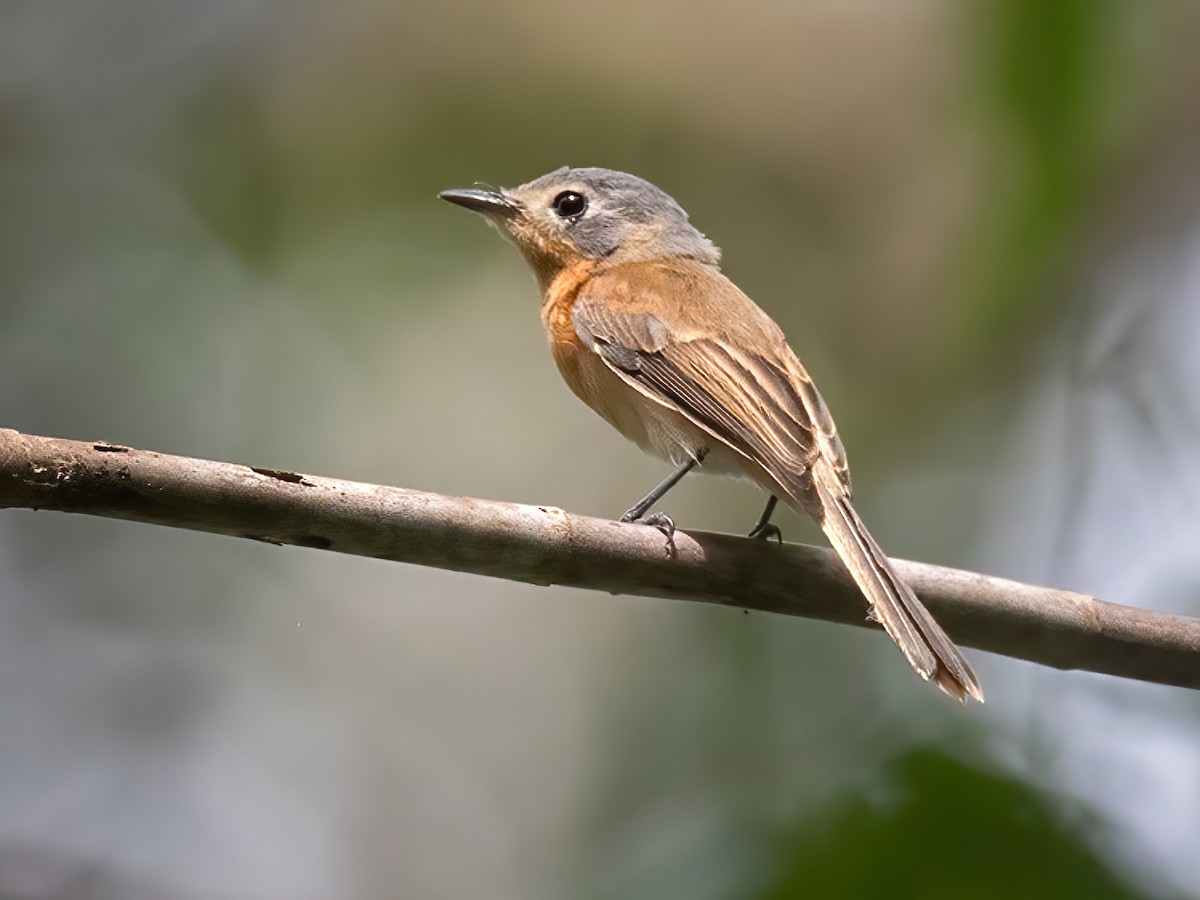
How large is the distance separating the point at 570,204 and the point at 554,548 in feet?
6.68

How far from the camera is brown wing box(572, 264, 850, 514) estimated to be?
299 centimetres

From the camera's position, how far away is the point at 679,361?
10.5 feet

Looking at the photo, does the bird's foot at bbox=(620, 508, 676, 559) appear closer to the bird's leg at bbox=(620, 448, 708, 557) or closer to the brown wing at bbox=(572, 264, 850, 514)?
the bird's leg at bbox=(620, 448, 708, 557)

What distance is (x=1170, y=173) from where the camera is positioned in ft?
12.1

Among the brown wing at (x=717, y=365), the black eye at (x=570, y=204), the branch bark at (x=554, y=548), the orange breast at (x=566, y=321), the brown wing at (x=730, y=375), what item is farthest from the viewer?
the black eye at (x=570, y=204)

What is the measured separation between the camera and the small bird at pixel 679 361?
2.57 m

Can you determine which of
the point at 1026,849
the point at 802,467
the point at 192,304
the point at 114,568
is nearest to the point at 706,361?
the point at 802,467

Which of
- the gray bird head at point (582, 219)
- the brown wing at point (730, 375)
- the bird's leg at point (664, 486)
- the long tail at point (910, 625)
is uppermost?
the gray bird head at point (582, 219)

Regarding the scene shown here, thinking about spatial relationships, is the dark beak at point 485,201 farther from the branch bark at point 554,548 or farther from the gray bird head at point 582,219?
the branch bark at point 554,548

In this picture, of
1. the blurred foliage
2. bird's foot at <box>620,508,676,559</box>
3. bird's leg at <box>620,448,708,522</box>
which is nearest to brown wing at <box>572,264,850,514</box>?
bird's leg at <box>620,448,708,522</box>

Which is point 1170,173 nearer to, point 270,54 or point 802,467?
point 802,467

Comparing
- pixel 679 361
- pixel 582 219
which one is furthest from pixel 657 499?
pixel 582 219

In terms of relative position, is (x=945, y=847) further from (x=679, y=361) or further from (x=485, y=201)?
(x=485, y=201)

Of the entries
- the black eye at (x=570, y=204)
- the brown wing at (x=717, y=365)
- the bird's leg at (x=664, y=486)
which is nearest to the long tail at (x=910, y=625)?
the brown wing at (x=717, y=365)
